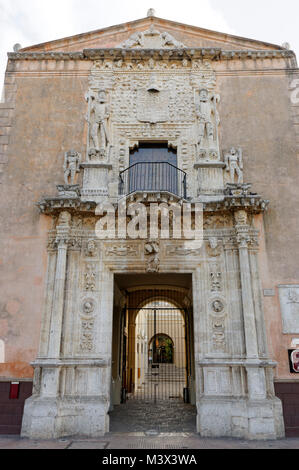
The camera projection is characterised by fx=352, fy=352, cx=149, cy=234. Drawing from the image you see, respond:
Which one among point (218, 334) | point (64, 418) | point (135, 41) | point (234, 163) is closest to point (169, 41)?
point (135, 41)

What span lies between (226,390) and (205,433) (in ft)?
3.19

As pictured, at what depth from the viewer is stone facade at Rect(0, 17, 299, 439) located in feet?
25.4

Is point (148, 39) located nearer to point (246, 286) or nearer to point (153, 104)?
point (153, 104)

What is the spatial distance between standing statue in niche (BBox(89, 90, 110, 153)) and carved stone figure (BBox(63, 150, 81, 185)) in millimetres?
612

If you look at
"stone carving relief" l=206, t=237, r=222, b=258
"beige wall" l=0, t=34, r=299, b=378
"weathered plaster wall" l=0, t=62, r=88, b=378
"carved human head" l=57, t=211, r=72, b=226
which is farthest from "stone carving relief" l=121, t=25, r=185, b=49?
"stone carving relief" l=206, t=237, r=222, b=258

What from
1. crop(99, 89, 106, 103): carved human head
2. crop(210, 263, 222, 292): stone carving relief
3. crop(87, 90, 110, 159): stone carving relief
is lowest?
crop(210, 263, 222, 292): stone carving relief

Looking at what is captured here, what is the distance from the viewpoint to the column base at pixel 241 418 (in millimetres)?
7105

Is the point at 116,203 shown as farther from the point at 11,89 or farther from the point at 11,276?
the point at 11,89

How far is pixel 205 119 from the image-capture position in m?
10.0

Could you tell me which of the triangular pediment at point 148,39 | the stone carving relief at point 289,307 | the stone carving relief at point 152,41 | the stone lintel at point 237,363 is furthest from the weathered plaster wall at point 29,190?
the stone carving relief at point 289,307

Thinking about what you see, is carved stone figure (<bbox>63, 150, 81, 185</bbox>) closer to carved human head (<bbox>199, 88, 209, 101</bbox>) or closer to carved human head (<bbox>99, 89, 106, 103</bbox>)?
carved human head (<bbox>99, 89, 106, 103</bbox>)

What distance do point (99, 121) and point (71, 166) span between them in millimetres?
1619

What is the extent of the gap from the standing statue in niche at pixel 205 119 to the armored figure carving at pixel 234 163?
1.99 feet

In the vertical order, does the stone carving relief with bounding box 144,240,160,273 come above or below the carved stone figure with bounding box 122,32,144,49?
below
